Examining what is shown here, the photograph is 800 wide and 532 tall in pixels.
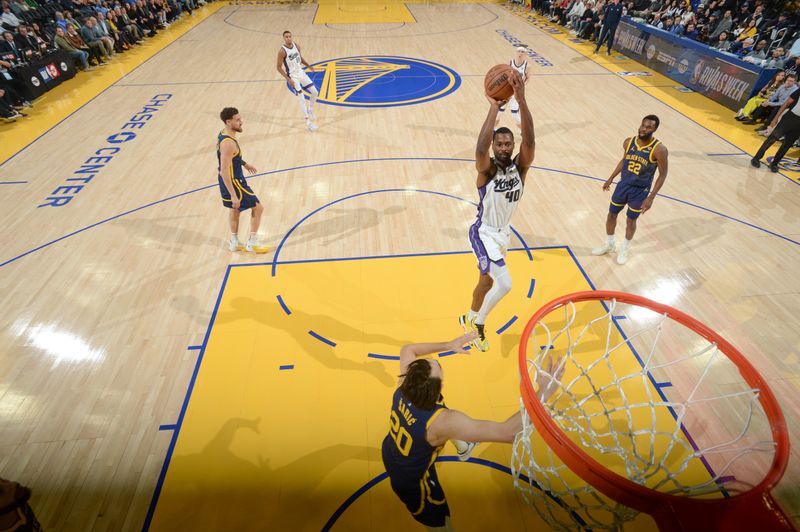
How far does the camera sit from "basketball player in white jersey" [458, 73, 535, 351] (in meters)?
3.38

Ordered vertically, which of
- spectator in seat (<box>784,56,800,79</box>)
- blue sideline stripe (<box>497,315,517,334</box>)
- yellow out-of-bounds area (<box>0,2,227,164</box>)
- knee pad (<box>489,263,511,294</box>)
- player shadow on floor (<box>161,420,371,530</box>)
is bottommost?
player shadow on floor (<box>161,420,371,530</box>)

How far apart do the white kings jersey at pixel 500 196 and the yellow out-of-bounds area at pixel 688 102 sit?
6694mm

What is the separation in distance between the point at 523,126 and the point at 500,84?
1.17 feet

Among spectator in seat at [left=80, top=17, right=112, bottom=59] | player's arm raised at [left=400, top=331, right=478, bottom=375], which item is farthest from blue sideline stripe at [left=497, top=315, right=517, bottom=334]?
spectator in seat at [left=80, top=17, right=112, bottom=59]

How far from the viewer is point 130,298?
194 inches

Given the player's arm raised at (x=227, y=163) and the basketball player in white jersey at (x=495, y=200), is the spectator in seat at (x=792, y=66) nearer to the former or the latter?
the basketball player in white jersey at (x=495, y=200)

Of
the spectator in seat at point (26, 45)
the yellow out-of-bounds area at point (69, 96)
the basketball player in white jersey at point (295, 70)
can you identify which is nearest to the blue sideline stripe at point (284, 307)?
the basketball player in white jersey at point (295, 70)

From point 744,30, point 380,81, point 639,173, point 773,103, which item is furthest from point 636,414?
point 744,30

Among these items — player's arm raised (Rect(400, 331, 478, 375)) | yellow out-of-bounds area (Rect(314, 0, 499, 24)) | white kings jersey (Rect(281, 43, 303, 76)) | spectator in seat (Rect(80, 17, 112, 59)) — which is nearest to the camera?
player's arm raised (Rect(400, 331, 478, 375))

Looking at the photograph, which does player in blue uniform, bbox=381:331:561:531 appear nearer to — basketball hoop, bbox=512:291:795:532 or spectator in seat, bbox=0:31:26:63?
basketball hoop, bbox=512:291:795:532

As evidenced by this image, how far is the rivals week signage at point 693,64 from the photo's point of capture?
378 inches

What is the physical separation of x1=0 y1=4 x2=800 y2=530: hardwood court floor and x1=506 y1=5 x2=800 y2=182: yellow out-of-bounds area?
0.39m

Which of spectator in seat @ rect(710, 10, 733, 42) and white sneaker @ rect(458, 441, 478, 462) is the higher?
spectator in seat @ rect(710, 10, 733, 42)

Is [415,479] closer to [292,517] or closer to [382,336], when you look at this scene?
[292,517]
